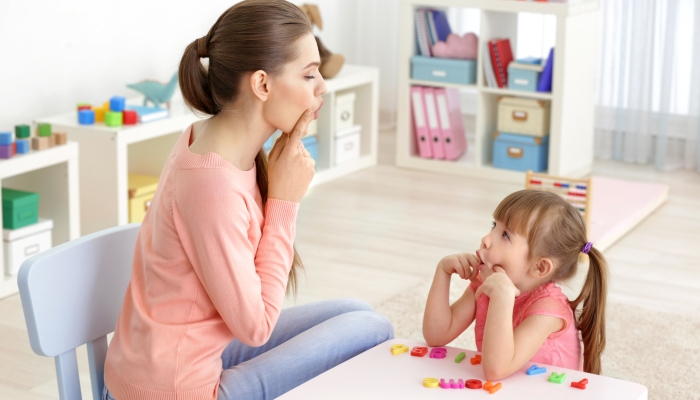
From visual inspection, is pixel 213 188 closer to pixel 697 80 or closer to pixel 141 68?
pixel 141 68

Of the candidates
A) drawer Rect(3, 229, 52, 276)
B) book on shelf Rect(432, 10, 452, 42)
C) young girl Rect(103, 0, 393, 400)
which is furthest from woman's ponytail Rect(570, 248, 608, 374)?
book on shelf Rect(432, 10, 452, 42)

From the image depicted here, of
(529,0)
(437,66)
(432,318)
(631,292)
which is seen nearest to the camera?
(432,318)

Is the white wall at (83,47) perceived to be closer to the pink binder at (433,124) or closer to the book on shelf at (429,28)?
the book on shelf at (429,28)

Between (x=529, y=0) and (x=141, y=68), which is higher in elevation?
(x=529, y=0)

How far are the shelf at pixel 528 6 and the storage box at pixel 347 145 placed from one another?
2.15ft

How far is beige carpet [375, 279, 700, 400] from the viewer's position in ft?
6.99

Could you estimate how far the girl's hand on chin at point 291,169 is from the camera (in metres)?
1.27

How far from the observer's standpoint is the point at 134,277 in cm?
128

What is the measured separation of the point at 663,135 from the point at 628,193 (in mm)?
672

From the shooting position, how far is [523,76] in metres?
3.87

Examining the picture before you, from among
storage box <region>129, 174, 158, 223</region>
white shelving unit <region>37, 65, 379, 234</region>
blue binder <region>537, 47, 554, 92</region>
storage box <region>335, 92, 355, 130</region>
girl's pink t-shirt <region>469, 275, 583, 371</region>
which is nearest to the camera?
girl's pink t-shirt <region>469, 275, 583, 371</region>

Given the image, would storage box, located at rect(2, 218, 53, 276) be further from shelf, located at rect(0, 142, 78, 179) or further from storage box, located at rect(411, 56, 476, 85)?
storage box, located at rect(411, 56, 476, 85)

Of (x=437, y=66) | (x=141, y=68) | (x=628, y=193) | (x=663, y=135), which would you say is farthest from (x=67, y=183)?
(x=663, y=135)

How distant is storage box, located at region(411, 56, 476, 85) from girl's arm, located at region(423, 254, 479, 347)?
2.68 m
